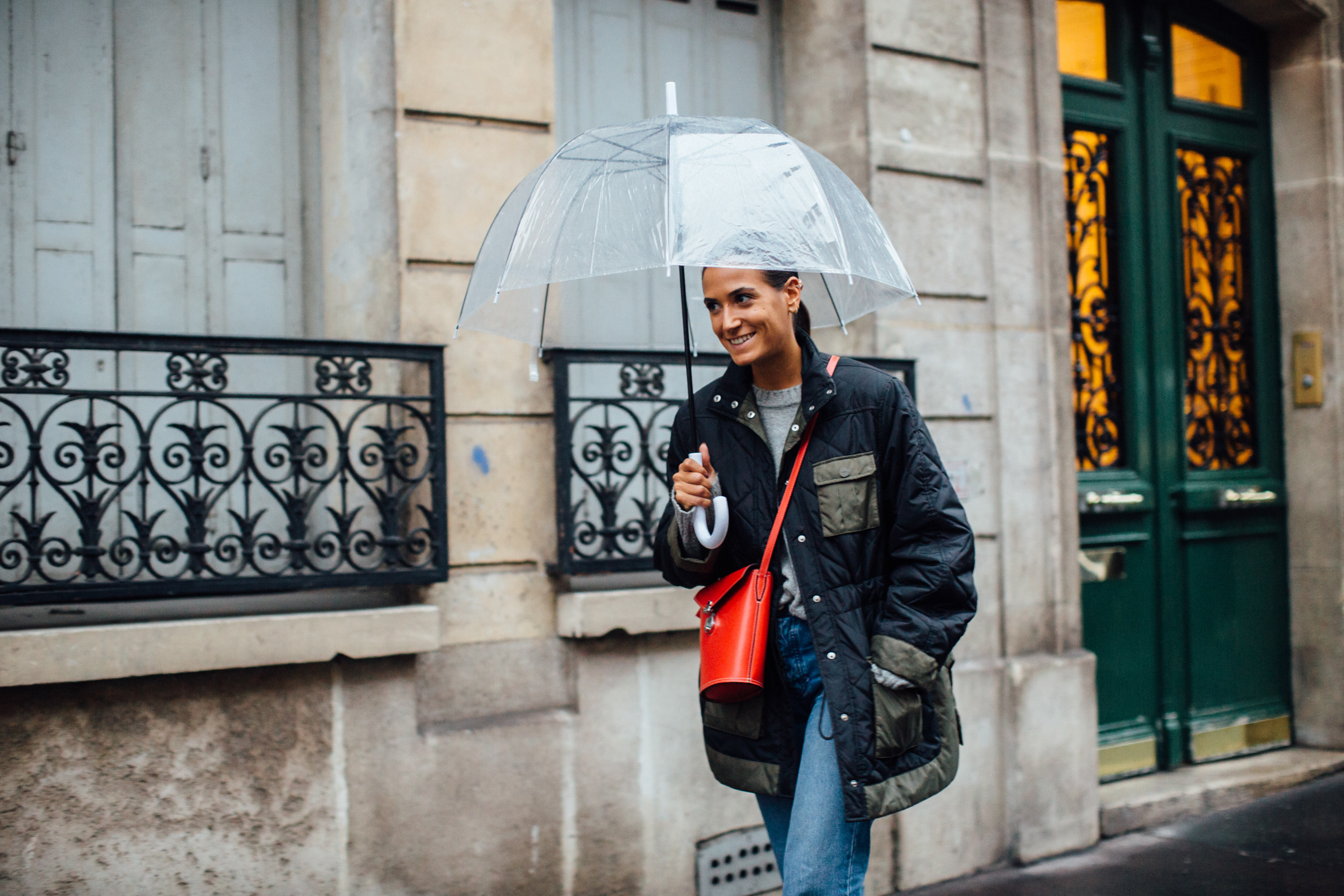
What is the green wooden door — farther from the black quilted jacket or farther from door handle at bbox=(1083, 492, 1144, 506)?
the black quilted jacket

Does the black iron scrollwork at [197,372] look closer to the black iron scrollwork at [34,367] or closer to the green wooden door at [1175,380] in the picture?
the black iron scrollwork at [34,367]

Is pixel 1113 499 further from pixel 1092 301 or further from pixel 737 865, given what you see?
pixel 737 865

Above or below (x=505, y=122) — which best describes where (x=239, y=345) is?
below

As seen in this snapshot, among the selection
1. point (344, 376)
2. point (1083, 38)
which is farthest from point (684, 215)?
point (1083, 38)

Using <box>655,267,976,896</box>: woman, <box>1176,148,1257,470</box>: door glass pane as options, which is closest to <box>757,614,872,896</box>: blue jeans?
<box>655,267,976,896</box>: woman

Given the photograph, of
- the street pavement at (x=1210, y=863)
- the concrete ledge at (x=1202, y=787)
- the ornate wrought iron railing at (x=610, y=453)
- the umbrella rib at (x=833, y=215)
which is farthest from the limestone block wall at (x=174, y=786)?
the concrete ledge at (x=1202, y=787)

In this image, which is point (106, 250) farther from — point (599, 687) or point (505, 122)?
point (599, 687)

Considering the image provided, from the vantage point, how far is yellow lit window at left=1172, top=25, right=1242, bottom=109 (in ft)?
20.1

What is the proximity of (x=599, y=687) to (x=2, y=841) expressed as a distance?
77.3 inches

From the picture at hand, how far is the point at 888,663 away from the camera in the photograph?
8.10 feet

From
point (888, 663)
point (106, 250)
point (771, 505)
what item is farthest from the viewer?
point (106, 250)

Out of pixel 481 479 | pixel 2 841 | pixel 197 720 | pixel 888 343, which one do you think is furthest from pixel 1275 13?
pixel 2 841

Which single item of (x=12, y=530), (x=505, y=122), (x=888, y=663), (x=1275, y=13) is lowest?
(x=888, y=663)

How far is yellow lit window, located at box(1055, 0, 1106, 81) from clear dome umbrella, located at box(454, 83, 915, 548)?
143 inches
